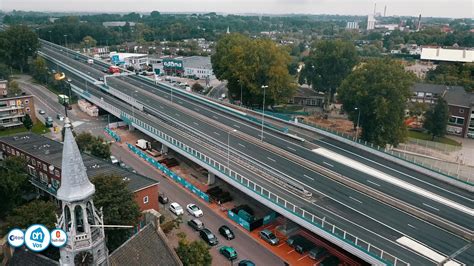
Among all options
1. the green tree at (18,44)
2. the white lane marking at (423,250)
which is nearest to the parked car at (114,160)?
the white lane marking at (423,250)

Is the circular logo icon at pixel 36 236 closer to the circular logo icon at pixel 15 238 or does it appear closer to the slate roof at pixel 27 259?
the circular logo icon at pixel 15 238

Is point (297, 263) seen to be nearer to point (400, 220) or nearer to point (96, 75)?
point (400, 220)

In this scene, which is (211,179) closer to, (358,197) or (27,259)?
(358,197)

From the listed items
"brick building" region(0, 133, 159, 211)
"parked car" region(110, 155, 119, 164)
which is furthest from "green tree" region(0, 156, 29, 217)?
"parked car" region(110, 155, 119, 164)

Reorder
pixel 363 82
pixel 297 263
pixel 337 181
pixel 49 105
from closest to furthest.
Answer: pixel 297 263 → pixel 337 181 → pixel 363 82 → pixel 49 105

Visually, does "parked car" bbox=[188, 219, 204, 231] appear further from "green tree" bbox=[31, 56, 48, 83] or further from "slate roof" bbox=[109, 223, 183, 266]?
"green tree" bbox=[31, 56, 48, 83]

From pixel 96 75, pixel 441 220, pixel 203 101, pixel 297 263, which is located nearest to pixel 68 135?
pixel 297 263

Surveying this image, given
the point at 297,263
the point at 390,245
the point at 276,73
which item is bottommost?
the point at 297,263
